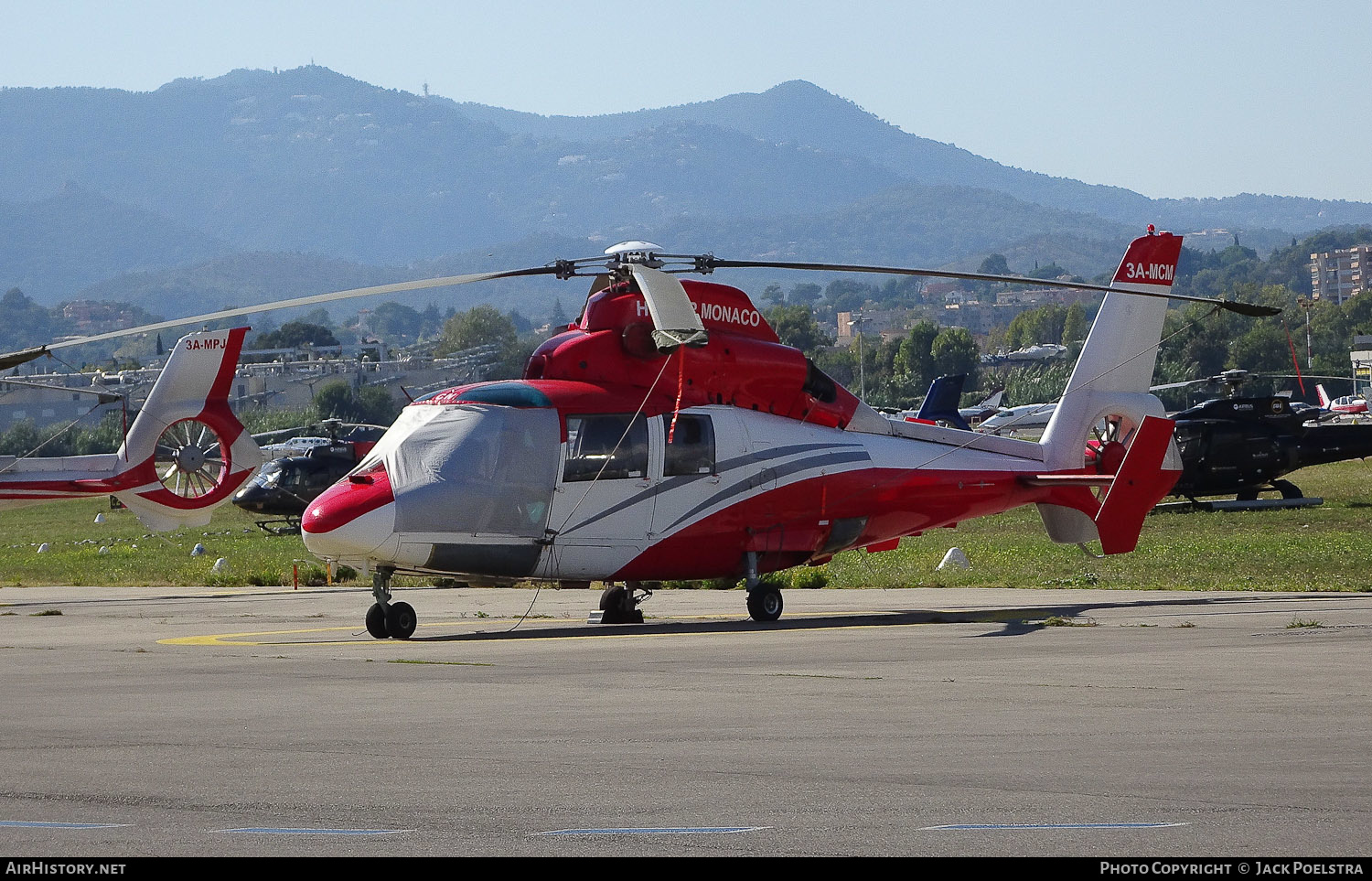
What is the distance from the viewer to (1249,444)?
118 feet

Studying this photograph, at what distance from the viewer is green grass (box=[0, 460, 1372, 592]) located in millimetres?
22109

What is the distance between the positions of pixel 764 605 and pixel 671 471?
5.67 feet

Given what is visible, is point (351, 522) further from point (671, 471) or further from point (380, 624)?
point (671, 471)

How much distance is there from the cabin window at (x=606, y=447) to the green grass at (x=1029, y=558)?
6.00 metres

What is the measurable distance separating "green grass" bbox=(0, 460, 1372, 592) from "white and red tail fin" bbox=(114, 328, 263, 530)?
4.15 feet

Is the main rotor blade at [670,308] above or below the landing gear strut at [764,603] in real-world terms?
above

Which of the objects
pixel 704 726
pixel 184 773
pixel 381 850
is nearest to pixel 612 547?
pixel 704 726

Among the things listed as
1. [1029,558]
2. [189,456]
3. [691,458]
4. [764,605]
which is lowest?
[189,456]

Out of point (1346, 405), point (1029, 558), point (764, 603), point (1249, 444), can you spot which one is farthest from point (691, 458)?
point (1346, 405)

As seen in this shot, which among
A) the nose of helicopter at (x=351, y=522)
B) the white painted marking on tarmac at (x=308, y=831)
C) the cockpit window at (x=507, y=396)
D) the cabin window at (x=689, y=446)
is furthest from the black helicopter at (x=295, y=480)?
the white painted marking on tarmac at (x=308, y=831)

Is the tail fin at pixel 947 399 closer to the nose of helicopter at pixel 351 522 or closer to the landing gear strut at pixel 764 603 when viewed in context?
the landing gear strut at pixel 764 603

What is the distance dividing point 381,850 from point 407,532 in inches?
398

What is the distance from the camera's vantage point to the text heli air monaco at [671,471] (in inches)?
630

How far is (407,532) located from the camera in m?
15.7
